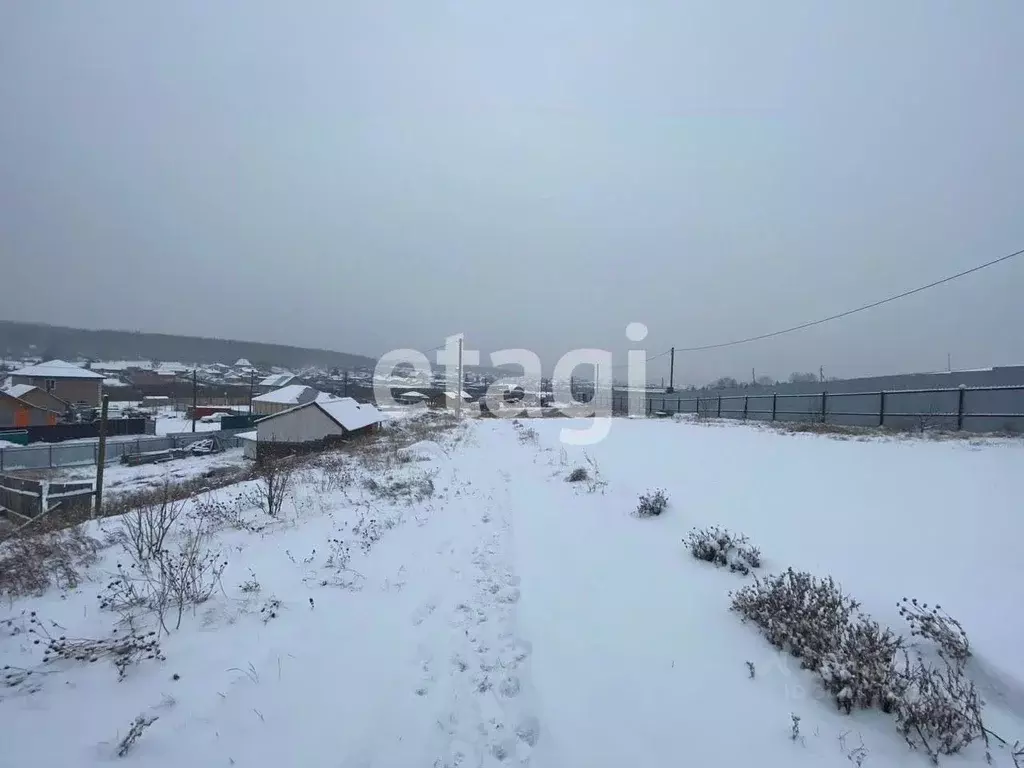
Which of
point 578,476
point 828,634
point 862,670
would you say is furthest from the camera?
point 578,476

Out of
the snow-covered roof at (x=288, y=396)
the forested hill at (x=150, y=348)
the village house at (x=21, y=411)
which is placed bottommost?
the village house at (x=21, y=411)

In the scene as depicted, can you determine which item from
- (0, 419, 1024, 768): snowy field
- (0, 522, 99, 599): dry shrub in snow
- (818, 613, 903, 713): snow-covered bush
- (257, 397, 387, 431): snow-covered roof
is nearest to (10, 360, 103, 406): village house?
(257, 397, 387, 431): snow-covered roof

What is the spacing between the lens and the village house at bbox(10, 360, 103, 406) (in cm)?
3909

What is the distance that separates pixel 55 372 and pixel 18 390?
6.38 m

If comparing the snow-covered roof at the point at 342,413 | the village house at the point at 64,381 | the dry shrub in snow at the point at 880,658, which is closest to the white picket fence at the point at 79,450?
the snow-covered roof at the point at 342,413

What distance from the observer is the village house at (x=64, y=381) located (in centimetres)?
3909

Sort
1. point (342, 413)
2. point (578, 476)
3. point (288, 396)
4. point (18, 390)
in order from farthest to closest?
point (18, 390)
point (288, 396)
point (342, 413)
point (578, 476)

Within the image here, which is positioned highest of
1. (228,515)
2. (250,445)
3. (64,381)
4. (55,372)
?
(55,372)

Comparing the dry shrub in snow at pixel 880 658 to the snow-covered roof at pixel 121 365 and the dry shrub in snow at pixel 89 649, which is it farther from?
the snow-covered roof at pixel 121 365

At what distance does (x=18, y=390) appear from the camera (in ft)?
116

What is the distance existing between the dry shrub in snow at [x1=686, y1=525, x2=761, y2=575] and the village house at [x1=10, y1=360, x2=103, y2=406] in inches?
2153

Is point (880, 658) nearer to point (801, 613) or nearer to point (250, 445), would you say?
point (801, 613)

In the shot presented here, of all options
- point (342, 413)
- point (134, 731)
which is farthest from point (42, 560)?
point (342, 413)

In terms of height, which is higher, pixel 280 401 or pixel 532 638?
pixel 280 401
